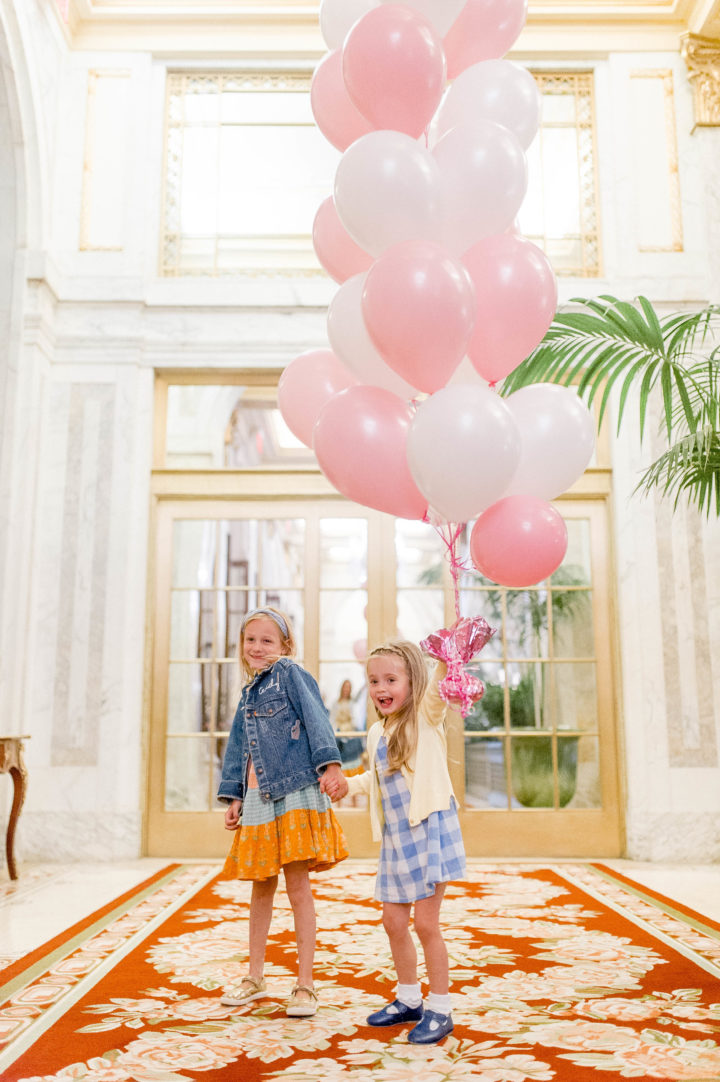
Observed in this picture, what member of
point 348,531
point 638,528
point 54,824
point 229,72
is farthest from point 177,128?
point 54,824

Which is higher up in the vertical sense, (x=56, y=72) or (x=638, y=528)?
(x=56, y=72)

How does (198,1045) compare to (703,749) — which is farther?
(703,749)

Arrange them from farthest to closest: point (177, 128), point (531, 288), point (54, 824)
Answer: point (177, 128), point (54, 824), point (531, 288)

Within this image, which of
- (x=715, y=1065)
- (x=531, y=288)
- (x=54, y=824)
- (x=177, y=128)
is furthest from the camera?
(x=177, y=128)

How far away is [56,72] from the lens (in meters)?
5.17

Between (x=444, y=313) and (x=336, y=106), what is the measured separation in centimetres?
99

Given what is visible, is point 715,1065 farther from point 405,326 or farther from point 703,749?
point 703,749

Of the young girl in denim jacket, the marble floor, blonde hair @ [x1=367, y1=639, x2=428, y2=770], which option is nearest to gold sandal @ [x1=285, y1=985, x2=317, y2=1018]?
the young girl in denim jacket

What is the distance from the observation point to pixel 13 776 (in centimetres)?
403

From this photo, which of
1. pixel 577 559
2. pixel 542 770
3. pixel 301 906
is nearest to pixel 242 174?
pixel 577 559

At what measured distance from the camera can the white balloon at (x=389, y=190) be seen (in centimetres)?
206

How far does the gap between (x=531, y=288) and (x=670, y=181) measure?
365cm

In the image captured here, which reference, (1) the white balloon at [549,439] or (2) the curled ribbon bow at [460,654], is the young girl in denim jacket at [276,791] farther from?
(1) the white balloon at [549,439]

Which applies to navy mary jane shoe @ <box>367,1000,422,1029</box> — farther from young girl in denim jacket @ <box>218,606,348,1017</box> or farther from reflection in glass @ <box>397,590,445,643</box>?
reflection in glass @ <box>397,590,445,643</box>
